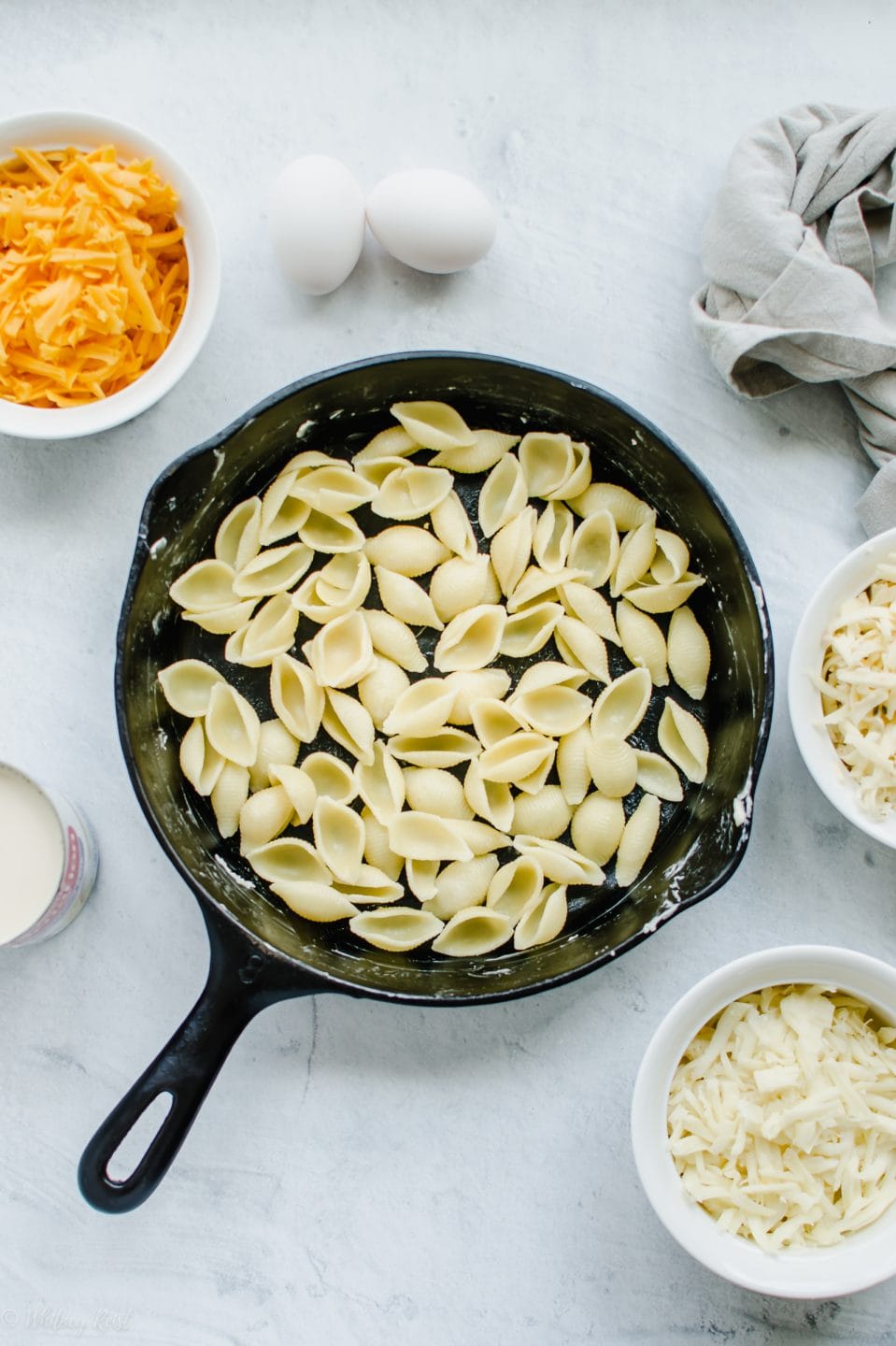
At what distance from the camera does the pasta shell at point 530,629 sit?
1148 millimetres

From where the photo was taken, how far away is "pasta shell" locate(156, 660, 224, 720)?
3.74 ft

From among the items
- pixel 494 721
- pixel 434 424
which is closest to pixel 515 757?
pixel 494 721

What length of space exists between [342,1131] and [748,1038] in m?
0.41

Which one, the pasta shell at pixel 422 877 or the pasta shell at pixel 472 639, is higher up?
the pasta shell at pixel 472 639

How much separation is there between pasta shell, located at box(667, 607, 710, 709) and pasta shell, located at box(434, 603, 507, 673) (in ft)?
0.57

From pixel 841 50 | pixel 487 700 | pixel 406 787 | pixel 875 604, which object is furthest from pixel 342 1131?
pixel 841 50

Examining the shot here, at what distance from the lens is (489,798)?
1.15 meters

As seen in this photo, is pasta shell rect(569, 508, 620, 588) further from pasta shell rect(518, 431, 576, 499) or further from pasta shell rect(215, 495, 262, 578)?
pasta shell rect(215, 495, 262, 578)

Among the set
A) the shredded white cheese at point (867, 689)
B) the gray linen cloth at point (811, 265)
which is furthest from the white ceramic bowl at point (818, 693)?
the gray linen cloth at point (811, 265)

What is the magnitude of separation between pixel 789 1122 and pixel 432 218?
0.89m

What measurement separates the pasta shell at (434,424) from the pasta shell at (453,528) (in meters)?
0.05

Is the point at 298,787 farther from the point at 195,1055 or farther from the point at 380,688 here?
the point at 195,1055

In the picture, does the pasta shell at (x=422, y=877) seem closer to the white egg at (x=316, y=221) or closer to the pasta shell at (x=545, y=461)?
the pasta shell at (x=545, y=461)

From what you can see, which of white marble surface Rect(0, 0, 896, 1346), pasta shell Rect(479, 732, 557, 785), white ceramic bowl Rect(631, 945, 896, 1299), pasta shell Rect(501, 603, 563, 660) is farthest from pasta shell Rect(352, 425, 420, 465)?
white ceramic bowl Rect(631, 945, 896, 1299)
